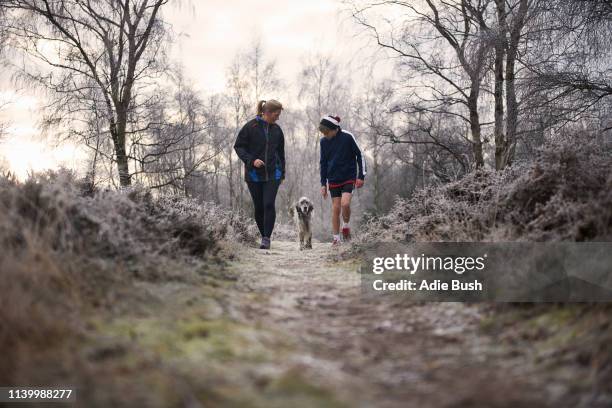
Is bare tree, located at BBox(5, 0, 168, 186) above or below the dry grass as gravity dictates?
above

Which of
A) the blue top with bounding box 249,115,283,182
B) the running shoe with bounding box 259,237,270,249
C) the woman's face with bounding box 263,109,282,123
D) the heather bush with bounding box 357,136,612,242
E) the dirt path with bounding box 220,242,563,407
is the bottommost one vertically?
the dirt path with bounding box 220,242,563,407

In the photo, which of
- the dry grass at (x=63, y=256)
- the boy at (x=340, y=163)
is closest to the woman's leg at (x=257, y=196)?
the boy at (x=340, y=163)

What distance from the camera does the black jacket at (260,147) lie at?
8.49m

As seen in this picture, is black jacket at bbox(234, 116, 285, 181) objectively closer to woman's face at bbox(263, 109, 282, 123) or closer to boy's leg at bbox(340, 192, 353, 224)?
woman's face at bbox(263, 109, 282, 123)

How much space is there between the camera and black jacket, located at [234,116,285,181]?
849cm

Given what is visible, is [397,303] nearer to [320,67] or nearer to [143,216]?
[143,216]

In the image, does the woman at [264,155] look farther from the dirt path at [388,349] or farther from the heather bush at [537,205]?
the dirt path at [388,349]

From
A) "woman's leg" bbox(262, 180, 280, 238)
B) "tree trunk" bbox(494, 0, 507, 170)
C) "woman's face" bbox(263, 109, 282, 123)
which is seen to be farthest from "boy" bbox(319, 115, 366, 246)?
"tree trunk" bbox(494, 0, 507, 170)

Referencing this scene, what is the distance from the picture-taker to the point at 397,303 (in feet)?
14.4

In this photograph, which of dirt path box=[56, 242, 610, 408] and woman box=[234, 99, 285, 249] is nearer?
dirt path box=[56, 242, 610, 408]

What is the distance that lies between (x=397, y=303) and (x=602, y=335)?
1.87 meters

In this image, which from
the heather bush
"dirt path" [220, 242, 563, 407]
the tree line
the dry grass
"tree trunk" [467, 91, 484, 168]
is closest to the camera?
"dirt path" [220, 242, 563, 407]

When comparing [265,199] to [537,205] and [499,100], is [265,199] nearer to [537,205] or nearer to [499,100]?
[537,205]

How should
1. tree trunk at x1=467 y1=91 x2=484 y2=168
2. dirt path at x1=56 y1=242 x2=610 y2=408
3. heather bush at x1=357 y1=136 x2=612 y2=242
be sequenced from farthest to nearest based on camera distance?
tree trunk at x1=467 y1=91 x2=484 y2=168
heather bush at x1=357 y1=136 x2=612 y2=242
dirt path at x1=56 y1=242 x2=610 y2=408
